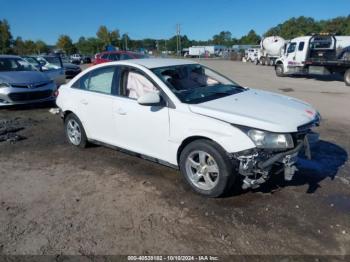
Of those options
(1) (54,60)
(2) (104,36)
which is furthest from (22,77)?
(2) (104,36)

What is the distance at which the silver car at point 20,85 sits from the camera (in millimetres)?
9453

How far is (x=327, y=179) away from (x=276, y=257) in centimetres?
213

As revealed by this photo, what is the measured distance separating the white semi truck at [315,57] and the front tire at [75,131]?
1598 cm

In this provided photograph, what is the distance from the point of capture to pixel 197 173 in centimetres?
408

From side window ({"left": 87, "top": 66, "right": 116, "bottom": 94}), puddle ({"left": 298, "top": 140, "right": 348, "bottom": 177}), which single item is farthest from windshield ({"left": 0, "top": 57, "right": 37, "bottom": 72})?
puddle ({"left": 298, "top": 140, "right": 348, "bottom": 177})

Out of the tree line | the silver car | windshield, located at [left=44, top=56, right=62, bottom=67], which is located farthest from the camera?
the tree line

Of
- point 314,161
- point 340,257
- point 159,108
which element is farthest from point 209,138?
point 314,161

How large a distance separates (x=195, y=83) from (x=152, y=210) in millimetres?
2050

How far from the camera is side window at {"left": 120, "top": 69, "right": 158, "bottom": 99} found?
4.63m

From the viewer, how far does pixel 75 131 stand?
5.95 m

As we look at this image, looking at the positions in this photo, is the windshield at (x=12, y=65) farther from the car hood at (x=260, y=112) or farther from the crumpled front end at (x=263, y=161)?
the crumpled front end at (x=263, y=161)

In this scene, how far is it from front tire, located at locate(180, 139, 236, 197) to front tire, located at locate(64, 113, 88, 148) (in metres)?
2.34

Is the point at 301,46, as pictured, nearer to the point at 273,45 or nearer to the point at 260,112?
the point at 273,45

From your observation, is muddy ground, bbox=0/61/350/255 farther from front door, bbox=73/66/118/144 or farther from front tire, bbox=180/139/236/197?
front door, bbox=73/66/118/144
